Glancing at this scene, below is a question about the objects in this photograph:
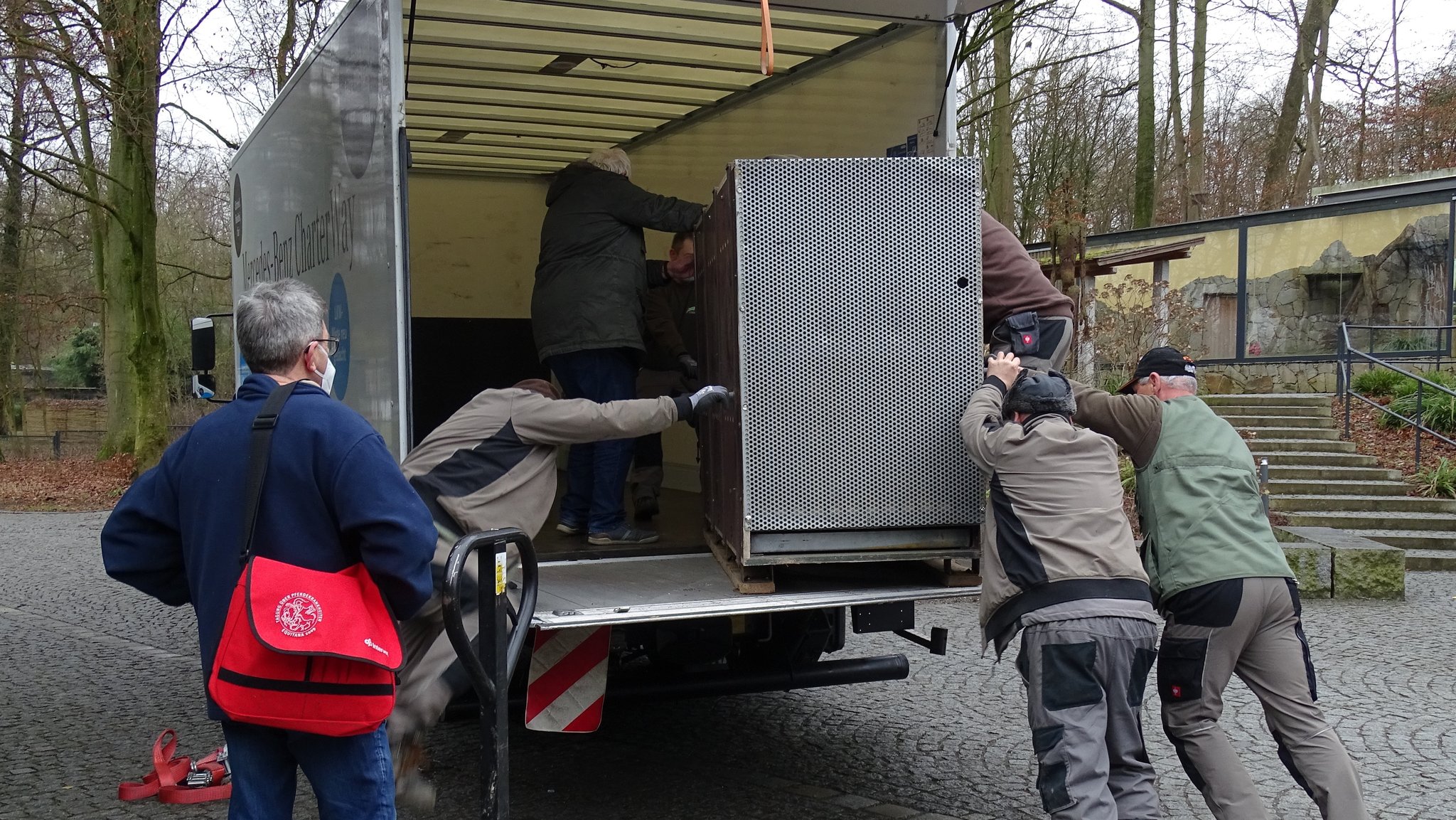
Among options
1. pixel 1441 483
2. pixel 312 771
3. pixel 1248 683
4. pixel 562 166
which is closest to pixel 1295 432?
pixel 1441 483

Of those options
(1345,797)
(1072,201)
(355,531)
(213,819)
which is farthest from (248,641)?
(1072,201)

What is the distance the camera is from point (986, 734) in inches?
219

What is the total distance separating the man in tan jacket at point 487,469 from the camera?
3838mm

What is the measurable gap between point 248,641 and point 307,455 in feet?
1.36

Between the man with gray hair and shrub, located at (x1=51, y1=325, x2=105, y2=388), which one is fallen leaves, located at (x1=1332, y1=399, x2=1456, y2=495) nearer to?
the man with gray hair

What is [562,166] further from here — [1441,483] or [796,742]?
[1441,483]

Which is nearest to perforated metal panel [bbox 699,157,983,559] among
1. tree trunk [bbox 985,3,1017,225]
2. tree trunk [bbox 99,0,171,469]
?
tree trunk [bbox 985,3,1017,225]

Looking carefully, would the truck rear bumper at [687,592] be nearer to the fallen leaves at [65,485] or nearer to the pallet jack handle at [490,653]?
the pallet jack handle at [490,653]

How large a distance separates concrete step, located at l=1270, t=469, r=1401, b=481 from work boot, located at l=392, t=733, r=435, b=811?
11.3 meters

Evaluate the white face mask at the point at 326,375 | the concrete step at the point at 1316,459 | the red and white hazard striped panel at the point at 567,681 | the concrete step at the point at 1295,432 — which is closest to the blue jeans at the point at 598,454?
the red and white hazard striped panel at the point at 567,681

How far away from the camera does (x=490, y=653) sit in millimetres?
3182

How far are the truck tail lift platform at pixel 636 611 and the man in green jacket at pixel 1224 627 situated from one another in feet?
2.22

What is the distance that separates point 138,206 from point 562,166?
13.4 meters

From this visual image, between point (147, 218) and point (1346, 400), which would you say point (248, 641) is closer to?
point (1346, 400)
